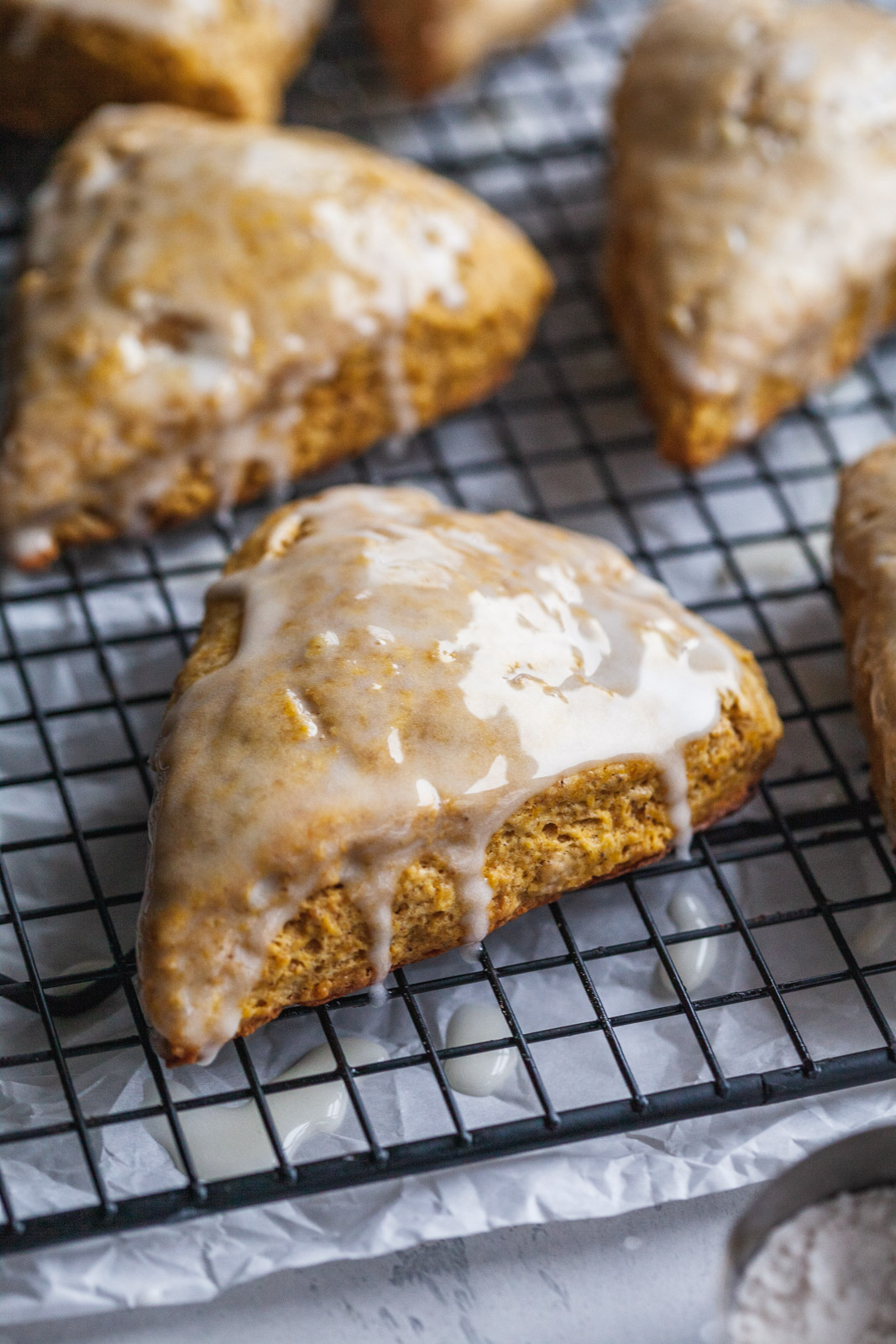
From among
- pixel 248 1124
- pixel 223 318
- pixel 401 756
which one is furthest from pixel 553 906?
pixel 223 318

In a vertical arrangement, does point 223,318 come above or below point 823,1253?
above

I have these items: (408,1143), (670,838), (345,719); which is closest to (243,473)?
(345,719)

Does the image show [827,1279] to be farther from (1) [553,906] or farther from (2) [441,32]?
(2) [441,32]

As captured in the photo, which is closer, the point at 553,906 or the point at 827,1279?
the point at 827,1279

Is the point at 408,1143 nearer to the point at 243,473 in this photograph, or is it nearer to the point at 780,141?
the point at 243,473

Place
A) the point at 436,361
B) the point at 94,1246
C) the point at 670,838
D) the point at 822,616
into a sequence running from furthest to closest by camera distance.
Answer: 1. the point at 436,361
2. the point at 822,616
3. the point at 670,838
4. the point at 94,1246

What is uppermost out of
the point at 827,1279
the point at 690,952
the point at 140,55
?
the point at 140,55

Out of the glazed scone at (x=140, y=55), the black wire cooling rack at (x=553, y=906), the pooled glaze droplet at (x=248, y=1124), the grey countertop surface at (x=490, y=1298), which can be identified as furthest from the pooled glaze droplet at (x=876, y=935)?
the glazed scone at (x=140, y=55)
